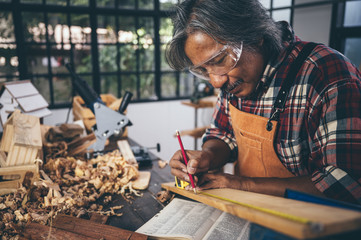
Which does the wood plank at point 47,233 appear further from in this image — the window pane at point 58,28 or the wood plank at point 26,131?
the window pane at point 58,28

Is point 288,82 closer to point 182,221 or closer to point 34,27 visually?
point 182,221

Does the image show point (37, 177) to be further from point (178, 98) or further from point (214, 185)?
point (178, 98)

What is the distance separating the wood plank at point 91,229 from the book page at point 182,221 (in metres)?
0.07

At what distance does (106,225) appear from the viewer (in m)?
1.14

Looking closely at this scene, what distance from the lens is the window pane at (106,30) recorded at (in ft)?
13.9

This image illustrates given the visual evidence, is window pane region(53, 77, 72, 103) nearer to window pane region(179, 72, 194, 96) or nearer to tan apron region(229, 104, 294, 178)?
window pane region(179, 72, 194, 96)

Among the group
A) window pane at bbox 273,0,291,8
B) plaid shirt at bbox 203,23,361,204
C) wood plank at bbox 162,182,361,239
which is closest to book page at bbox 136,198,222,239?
wood plank at bbox 162,182,361,239

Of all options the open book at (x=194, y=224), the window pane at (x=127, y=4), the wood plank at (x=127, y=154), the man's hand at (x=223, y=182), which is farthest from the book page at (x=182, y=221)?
the window pane at (x=127, y=4)

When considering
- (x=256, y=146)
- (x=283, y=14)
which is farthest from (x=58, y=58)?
(x=283, y=14)

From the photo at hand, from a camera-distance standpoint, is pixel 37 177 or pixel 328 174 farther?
pixel 37 177

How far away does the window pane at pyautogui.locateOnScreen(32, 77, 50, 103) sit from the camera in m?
3.96

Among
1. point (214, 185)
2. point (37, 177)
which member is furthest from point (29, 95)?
point (214, 185)

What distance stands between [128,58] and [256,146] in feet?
11.6

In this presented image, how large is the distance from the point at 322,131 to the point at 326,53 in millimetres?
353
